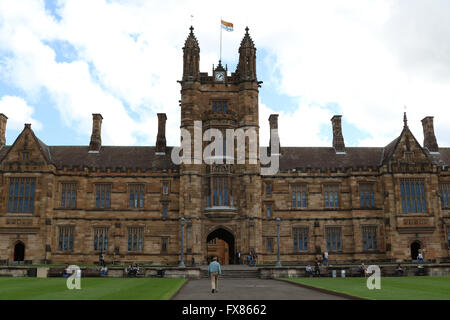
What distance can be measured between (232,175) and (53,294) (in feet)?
87.9

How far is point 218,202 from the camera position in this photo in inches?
1645

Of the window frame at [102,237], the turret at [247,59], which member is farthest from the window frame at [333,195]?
the window frame at [102,237]

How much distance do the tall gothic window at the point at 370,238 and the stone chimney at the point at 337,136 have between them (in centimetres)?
Result: 921

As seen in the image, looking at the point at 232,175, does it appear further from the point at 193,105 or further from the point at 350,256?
the point at 350,256

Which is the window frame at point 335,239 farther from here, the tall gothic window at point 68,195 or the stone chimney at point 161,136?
the tall gothic window at point 68,195

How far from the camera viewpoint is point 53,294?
16.8 meters

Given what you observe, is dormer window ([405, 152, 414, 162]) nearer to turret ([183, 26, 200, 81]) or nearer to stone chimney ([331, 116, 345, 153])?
stone chimney ([331, 116, 345, 153])

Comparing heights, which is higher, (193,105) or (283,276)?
(193,105)

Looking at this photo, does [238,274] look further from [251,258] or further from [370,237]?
[370,237]

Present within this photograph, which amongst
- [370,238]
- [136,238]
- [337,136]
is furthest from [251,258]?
[337,136]

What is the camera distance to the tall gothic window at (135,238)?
42.8 meters
